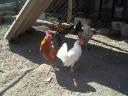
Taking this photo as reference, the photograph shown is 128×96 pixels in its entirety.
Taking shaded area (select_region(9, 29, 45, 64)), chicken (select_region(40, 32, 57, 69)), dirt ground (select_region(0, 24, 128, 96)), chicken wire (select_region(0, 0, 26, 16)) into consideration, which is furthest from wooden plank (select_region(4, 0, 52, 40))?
chicken wire (select_region(0, 0, 26, 16))

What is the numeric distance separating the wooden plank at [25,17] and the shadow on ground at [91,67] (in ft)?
1.04

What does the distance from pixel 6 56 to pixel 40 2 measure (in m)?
1.58

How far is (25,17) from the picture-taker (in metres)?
7.48

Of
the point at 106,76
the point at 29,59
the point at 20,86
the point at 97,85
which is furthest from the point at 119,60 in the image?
the point at 20,86

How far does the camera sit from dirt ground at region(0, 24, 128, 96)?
5660 millimetres

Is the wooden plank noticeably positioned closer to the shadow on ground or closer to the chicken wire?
the shadow on ground

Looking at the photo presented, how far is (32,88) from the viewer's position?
5.73 metres

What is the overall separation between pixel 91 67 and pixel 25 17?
2.13 meters

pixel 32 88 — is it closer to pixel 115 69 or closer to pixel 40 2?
pixel 115 69

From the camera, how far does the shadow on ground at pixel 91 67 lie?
589 cm

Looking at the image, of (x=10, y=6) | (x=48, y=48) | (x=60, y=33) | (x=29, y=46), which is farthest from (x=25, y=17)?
(x=10, y=6)

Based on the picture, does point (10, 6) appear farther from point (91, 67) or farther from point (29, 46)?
point (91, 67)

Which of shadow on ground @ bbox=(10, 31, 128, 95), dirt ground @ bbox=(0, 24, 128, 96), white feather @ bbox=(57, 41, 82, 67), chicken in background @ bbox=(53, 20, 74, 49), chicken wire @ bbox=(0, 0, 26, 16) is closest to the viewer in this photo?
dirt ground @ bbox=(0, 24, 128, 96)

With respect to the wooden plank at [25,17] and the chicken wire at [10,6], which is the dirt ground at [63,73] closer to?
the wooden plank at [25,17]
